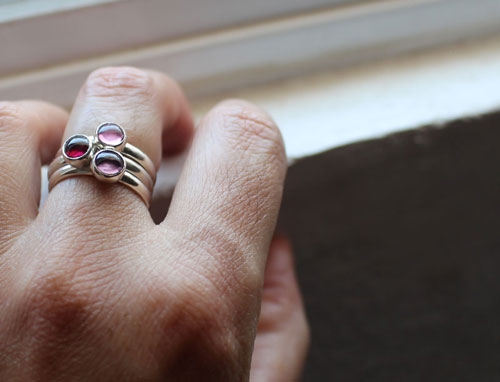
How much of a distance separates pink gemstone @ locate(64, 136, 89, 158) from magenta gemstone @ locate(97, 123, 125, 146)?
14 millimetres

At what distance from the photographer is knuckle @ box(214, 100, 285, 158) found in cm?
46

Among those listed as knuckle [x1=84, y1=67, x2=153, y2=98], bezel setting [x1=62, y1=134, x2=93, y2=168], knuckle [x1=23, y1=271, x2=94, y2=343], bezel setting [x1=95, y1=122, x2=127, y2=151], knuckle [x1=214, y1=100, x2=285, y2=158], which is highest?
knuckle [x1=84, y1=67, x2=153, y2=98]

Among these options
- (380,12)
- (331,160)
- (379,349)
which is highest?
(380,12)

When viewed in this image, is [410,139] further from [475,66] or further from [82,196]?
[82,196]

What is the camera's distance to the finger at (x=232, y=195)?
401 mm

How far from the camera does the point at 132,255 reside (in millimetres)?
386

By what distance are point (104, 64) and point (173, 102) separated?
0.17 m

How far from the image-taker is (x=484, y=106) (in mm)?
631

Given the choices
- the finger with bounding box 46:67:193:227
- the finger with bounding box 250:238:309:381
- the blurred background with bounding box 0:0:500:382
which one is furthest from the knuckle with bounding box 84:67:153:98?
the finger with bounding box 250:238:309:381

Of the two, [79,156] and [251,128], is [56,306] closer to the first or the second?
[79,156]

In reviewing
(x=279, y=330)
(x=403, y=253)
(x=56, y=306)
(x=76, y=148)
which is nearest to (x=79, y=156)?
(x=76, y=148)

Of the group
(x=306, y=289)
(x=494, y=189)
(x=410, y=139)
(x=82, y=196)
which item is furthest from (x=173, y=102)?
(x=494, y=189)

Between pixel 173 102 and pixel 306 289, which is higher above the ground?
pixel 173 102

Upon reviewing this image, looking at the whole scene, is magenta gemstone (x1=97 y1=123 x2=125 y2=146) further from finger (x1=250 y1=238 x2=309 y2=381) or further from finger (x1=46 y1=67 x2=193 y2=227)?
finger (x1=250 y1=238 x2=309 y2=381)
